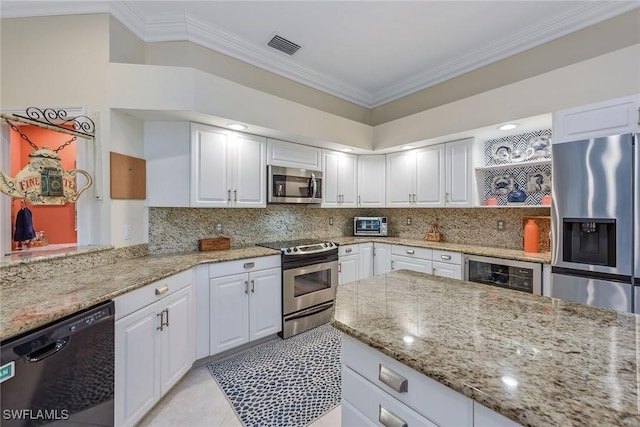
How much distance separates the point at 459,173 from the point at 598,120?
1.28m

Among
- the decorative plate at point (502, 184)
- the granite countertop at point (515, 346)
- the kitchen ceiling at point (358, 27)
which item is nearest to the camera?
the granite countertop at point (515, 346)

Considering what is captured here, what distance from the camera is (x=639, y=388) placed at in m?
0.69

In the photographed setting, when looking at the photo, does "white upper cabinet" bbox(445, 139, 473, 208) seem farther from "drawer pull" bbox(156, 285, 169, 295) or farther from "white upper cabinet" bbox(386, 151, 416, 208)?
"drawer pull" bbox(156, 285, 169, 295)

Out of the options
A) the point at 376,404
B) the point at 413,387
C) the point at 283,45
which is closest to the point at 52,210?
the point at 283,45

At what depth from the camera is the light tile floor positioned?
5.96ft

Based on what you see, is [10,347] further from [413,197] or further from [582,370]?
[413,197]

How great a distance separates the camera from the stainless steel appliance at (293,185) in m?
3.11

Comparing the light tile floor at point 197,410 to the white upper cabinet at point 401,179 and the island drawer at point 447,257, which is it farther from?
the white upper cabinet at point 401,179

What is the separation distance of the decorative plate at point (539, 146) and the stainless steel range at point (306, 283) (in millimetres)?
2346

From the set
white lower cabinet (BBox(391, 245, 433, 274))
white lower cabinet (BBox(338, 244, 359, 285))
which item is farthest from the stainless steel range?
white lower cabinet (BBox(391, 245, 433, 274))

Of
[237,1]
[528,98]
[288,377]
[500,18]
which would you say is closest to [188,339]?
[288,377]

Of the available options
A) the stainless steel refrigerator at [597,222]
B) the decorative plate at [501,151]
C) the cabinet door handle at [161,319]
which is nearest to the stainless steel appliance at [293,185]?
the cabinet door handle at [161,319]

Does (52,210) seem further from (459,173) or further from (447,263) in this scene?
(459,173)

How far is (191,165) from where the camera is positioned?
8.46 feet
